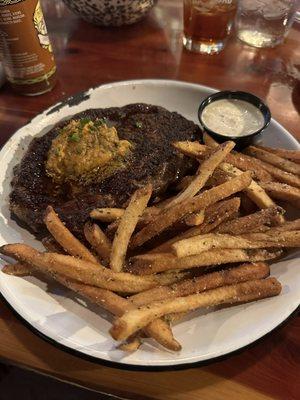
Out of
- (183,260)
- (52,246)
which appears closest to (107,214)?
(52,246)

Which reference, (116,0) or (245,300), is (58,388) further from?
(116,0)

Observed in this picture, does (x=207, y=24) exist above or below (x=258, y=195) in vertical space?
above

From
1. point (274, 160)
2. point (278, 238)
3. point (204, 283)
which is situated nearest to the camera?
Answer: point (204, 283)

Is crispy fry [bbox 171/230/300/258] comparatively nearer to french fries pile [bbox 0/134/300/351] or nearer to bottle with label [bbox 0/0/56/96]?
french fries pile [bbox 0/134/300/351]

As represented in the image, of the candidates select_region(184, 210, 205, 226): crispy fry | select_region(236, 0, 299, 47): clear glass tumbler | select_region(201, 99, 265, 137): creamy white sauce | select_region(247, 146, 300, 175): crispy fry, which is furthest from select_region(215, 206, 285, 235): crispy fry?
select_region(236, 0, 299, 47): clear glass tumbler

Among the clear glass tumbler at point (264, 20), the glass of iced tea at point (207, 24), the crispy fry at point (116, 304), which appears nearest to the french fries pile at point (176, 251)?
the crispy fry at point (116, 304)

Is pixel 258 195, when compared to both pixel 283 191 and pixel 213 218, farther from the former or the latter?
pixel 213 218

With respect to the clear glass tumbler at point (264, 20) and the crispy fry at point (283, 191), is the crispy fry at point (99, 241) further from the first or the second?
the clear glass tumbler at point (264, 20)

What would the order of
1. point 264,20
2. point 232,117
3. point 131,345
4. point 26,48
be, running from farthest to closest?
point 264,20 → point 26,48 → point 232,117 → point 131,345
